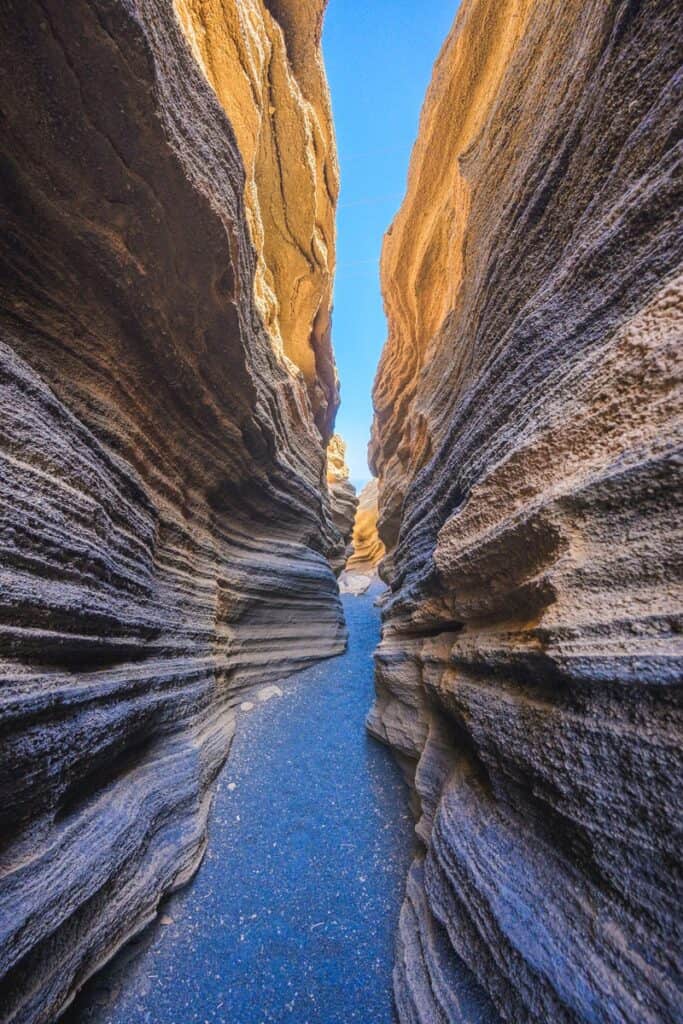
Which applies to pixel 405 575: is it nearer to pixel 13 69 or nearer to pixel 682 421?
pixel 682 421

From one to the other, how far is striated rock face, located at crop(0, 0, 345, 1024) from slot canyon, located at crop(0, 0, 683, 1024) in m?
0.02

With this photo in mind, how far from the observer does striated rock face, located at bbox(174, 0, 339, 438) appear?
398 centimetres

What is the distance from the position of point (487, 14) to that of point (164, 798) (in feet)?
31.8

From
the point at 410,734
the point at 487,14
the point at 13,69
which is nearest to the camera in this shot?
the point at 13,69

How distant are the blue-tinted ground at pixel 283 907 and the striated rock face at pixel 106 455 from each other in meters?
0.26

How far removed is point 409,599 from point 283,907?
274cm

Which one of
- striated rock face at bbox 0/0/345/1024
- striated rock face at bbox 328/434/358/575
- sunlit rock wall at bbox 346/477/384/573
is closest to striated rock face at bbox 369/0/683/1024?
striated rock face at bbox 0/0/345/1024

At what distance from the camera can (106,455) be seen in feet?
8.04

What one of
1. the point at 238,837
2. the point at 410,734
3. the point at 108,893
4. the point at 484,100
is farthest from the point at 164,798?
the point at 484,100

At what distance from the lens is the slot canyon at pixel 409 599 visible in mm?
1412

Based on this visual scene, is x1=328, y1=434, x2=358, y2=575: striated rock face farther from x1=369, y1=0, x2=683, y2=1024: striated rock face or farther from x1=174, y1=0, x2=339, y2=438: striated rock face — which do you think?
x1=369, y1=0, x2=683, y2=1024: striated rock face

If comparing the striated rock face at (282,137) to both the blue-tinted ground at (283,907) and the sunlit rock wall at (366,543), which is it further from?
the sunlit rock wall at (366,543)

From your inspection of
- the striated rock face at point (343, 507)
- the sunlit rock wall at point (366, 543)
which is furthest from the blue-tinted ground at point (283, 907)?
the sunlit rock wall at point (366, 543)

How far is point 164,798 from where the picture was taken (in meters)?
2.61
